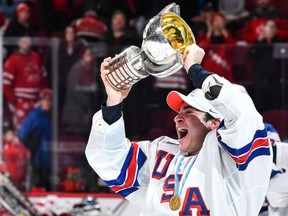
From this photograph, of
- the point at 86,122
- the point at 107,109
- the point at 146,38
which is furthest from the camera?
the point at 86,122

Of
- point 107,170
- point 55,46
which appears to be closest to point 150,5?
point 55,46

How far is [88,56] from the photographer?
8.12 metres

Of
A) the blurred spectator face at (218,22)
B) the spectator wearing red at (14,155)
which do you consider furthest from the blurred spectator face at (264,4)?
the spectator wearing red at (14,155)

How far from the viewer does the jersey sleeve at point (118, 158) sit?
174 inches

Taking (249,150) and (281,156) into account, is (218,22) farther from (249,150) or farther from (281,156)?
(249,150)

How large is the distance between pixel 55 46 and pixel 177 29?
4.02m

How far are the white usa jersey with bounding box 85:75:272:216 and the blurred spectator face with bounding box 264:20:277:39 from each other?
402 centimetres

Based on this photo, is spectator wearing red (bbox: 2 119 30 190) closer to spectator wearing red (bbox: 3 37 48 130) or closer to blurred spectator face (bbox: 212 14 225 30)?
spectator wearing red (bbox: 3 37 48 130)

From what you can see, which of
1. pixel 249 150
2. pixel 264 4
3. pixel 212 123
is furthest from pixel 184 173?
pixel 264 4

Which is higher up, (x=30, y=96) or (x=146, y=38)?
(x=146, y=38)

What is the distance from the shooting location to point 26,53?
814cm

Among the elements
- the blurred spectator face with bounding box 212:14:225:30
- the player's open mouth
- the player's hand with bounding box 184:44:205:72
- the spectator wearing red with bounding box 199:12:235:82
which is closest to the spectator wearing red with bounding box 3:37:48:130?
the spectator wearing red with bounding box 199:12:235:82

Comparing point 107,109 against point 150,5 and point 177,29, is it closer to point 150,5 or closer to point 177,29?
point 177,29

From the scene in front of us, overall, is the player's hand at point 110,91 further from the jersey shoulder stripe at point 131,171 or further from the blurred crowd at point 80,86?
the blurred crowd at point 80,86
